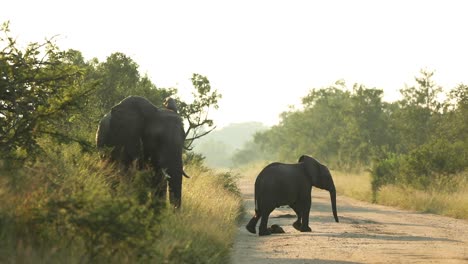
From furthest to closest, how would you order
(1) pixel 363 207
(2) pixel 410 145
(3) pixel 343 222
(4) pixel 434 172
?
(2) pixel 410 145
(4) pixel 434 172
(1) pixel 363 207
(3) pixel 343 222

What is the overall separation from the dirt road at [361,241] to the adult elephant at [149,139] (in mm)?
1724

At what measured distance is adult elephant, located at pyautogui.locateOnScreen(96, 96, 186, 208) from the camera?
39.9ft

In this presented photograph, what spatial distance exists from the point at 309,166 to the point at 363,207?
10884 millimetres

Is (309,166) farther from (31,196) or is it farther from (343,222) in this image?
(31,196)

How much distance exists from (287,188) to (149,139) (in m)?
→ 4.88

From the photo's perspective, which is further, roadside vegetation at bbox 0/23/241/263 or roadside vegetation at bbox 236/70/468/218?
roadside vegetation at bbox 236/70/468/218

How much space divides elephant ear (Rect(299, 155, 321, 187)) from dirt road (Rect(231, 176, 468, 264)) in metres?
1.14

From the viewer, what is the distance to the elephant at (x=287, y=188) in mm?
16281

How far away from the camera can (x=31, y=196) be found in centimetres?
794

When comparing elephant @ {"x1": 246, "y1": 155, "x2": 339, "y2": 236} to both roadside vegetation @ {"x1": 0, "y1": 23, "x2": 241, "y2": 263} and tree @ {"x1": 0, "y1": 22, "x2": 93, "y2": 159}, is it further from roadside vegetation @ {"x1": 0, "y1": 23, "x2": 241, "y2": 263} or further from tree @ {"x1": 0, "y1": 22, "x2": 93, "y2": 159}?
tree @ {"x1": 0, "y1": 22, "x2": 93, "y2": 159}

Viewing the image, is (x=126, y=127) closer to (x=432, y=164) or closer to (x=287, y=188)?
(x=287, y=188)

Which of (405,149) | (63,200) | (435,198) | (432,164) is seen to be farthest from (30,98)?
(405,149)

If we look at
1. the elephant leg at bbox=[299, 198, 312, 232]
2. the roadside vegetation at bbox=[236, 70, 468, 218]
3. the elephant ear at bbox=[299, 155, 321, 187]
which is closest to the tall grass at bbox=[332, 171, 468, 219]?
the roadside vegetation at bbox=[236, 70, 468, 218]

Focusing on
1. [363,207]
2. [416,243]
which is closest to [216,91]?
[363,207]
